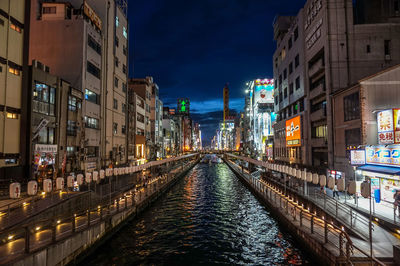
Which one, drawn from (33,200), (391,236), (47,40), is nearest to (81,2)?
(47,40)

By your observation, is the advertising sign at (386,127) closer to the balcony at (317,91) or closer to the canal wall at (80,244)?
the balcony at (317,91)

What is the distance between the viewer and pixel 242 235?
70.9ft

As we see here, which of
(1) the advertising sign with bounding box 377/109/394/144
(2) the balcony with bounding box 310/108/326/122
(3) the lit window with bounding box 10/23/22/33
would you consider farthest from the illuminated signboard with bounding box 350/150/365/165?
(3) the lit window with bounding box 10/23/22/33

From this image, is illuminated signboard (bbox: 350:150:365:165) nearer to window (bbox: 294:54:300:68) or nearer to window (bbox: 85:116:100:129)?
window (bbox: 294:54:300:68)

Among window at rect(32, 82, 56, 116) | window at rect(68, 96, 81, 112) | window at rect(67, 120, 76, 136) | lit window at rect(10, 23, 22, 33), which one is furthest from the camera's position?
window at rect(68, 96, 81, 112)

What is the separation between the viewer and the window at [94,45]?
3861cm

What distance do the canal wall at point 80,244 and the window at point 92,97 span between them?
2124cm

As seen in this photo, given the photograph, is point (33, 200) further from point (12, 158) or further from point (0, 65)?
point (0, 65)

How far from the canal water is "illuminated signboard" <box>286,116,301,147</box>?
2367cm

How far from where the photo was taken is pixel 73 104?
33969mm

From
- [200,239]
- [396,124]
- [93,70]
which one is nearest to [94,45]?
[93,70]

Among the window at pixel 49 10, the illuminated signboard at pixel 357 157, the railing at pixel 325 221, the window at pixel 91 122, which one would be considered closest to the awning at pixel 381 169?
the illuminated signboard at pixel 357 157

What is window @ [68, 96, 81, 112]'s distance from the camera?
3309 centimetres

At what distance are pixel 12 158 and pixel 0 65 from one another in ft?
29.6
